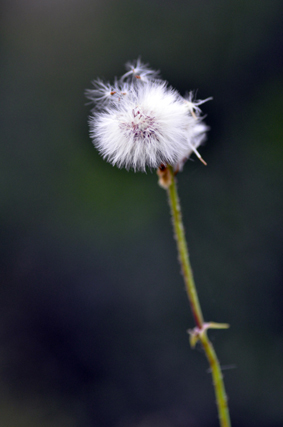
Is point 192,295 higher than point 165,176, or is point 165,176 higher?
point 165,176

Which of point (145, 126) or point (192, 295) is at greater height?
point (145, 126)

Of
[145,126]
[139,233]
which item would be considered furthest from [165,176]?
[139,233]

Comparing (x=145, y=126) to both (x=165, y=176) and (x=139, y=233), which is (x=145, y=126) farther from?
(x=139, y=233)

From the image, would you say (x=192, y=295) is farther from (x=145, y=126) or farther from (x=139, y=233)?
(x=139, y=233)

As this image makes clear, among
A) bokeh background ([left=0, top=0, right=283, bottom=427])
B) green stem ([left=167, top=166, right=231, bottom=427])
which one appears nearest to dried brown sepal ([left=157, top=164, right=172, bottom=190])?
green stem ([left=167, top=166, right=231, bottom=427])

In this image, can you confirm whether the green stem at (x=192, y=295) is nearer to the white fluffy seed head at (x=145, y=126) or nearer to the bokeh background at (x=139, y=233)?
the white fluffy seed head at (x=145, y=126)

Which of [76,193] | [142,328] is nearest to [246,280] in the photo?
[142,328]

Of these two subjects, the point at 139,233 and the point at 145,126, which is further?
the point at 139,233

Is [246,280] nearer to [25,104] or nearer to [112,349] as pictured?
[112,349]

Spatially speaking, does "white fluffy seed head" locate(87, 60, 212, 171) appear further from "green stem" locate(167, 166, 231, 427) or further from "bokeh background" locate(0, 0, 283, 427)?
"bokeh background" locate(0, 0, 283, 427)
